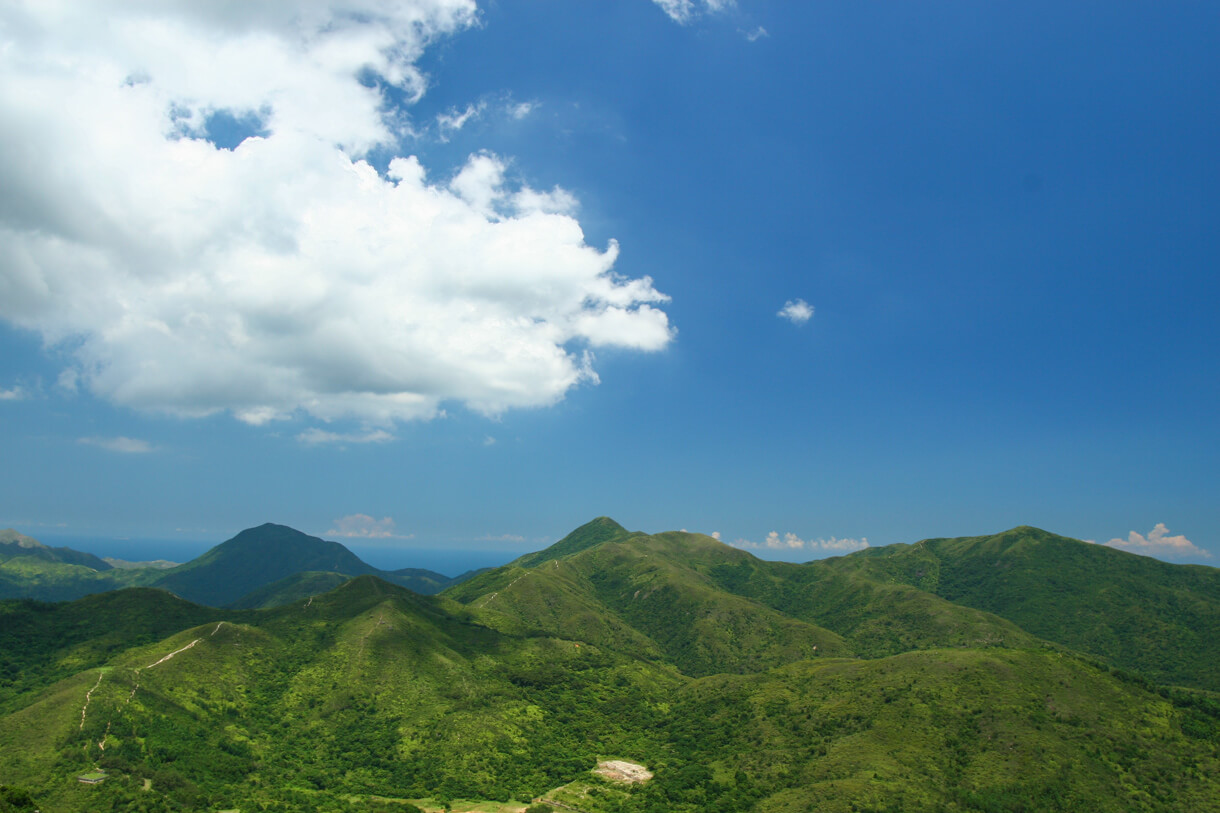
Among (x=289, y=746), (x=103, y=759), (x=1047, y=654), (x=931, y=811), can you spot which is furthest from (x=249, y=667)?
(x=1047, y=654)

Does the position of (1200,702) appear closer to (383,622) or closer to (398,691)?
(398,691)

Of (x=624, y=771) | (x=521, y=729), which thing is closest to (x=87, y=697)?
(x=521, y=729)

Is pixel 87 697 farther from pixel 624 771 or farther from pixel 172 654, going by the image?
pixel 624 771

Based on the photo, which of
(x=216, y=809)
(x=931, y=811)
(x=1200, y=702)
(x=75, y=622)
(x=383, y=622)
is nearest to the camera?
(x=931, y=811)

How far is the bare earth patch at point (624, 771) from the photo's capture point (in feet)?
395

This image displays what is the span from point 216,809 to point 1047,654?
17250 centimetres

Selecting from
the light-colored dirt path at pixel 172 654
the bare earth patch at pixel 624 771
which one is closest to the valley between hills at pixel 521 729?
the light-colored dirt path at pixel 172 654

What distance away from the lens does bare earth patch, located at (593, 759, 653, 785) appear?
12031 cm

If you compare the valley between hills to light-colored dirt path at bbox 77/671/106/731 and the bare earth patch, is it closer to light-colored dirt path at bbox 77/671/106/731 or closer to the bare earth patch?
light-colored dirt path at bbox 77/671/106/731

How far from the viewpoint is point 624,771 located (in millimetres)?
123375

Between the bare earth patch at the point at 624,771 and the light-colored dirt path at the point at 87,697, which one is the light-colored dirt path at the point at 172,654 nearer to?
the light-colored dirt path at the point at 87,697

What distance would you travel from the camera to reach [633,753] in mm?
134750

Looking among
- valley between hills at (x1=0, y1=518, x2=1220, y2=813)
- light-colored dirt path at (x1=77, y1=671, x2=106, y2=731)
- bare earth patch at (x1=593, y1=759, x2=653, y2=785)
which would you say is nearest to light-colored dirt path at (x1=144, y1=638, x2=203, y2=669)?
valley between hills at (x1=0, y1=518, x2=1220, y2=813)

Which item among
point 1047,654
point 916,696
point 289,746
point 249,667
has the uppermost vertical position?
point 1047,654
